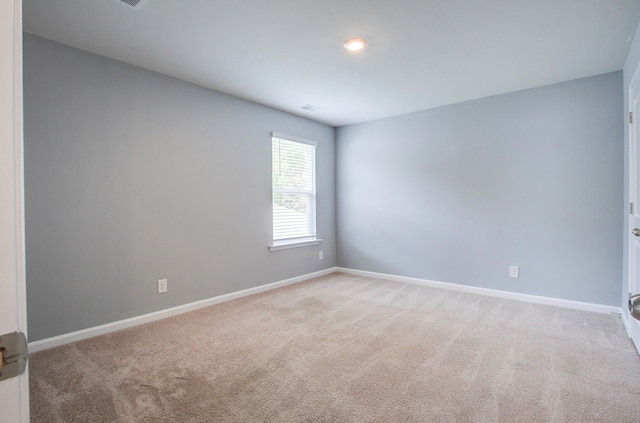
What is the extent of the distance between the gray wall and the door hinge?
2.62 metres

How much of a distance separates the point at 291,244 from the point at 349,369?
8.17ft

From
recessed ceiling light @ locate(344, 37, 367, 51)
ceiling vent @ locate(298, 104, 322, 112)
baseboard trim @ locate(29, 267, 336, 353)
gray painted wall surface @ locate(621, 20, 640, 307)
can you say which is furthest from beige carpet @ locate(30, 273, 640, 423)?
ceiling vent @ locate(298, 104, 322, 112)

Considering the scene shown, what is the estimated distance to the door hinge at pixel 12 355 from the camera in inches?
17.8

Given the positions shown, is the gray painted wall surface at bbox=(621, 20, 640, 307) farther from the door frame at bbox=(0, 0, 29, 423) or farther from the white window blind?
the door frame at bbox=(0, 0, 29, 423)

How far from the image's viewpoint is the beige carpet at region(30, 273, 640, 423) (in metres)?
1.75

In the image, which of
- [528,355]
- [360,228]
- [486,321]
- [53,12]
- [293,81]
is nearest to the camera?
[53,12]

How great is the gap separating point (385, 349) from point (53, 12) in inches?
131

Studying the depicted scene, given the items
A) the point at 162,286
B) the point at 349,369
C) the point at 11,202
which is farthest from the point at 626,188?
the point at 162,286

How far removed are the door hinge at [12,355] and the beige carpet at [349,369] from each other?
1.47 metres

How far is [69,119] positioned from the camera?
2.62 meters

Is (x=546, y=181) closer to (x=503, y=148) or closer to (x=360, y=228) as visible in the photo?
(x=503, y=148)

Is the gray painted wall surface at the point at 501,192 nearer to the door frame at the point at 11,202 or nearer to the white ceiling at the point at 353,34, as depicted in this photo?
the white ceiling at the point at 353,34

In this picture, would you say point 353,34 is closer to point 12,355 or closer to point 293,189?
point 293,189

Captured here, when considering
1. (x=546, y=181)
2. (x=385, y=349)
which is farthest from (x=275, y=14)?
(x=546, y=181)
